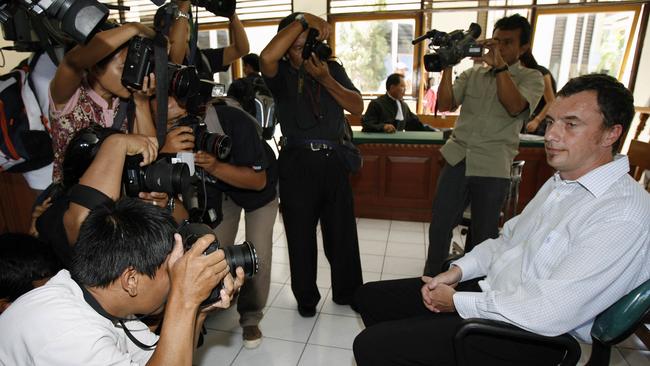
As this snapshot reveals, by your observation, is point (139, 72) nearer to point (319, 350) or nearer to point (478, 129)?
point (319, 350)

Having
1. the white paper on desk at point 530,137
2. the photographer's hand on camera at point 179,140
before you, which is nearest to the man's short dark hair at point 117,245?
the photographer's hand on camera at point 179,140

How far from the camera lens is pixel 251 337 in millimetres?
2057

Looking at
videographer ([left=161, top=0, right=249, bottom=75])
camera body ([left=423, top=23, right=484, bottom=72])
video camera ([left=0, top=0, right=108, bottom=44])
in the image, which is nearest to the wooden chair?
camera body ([left=423, top=23, right=484, bottom=72])

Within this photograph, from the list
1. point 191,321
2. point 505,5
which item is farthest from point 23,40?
point 505,5

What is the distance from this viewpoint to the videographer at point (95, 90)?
1.21 m

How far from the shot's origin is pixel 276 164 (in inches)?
81.3

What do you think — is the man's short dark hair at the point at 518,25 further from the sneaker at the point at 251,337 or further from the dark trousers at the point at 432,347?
the sneaker at the point at 251,337

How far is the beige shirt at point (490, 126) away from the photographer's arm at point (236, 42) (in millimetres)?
1369

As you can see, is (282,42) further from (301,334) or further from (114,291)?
(301,334)

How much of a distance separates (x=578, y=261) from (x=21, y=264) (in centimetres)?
181

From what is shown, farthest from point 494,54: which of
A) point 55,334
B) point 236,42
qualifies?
point 55,334

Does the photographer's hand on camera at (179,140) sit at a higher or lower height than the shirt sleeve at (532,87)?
lower

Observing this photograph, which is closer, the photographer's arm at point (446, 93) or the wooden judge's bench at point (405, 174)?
the photographer's arm at point (446, 93)

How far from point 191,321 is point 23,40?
69.3 inches
